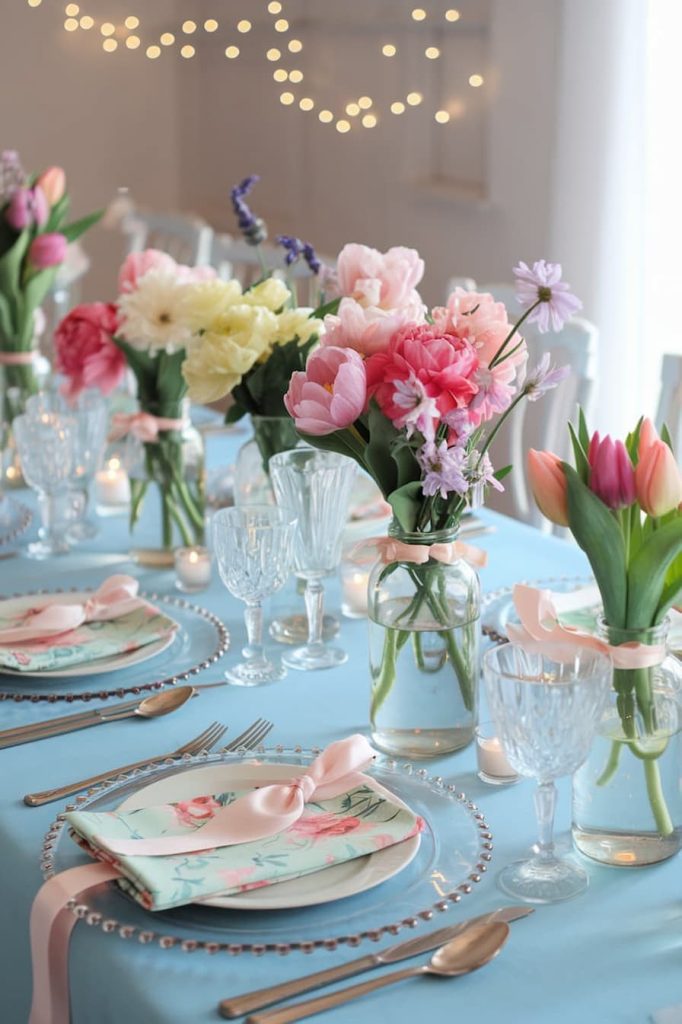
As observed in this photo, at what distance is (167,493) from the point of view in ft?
5.68

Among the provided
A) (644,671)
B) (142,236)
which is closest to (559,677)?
(644,671)

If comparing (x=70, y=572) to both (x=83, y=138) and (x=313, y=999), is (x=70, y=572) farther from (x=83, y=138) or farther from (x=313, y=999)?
(x=83, y=138)

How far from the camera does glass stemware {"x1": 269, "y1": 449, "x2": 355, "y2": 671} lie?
4.55ft

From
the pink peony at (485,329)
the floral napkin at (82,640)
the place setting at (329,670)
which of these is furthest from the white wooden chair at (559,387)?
the pink peony at (485,329)

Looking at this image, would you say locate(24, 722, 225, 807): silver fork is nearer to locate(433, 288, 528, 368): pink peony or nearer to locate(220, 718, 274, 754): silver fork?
locate(220, 718, 274, 754): silver fork

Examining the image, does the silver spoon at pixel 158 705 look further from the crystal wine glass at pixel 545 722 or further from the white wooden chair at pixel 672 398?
the white wooden chair at pixel 672 398

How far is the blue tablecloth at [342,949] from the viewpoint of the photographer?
831mm

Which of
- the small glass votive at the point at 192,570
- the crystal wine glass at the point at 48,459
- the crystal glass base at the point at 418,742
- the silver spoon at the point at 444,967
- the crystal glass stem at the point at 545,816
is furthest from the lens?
the crystal wine glass at the point at 48,459

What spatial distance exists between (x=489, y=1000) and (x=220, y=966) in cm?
17

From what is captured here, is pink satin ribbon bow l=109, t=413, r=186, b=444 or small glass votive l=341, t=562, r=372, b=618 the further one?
pink satin ribbon bow l=109, t=413, r=186, b=444

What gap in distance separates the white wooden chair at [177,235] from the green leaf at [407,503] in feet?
7.20

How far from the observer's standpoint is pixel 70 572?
1.71 meters

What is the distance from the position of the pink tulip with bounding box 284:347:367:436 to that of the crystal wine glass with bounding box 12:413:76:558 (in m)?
0.68

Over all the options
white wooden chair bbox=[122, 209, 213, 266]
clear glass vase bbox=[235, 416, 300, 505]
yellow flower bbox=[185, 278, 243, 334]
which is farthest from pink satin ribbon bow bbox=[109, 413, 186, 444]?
white wooden chair bbox=[122, 209, 213, 266]
